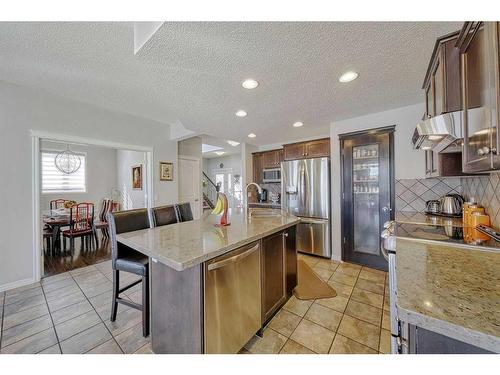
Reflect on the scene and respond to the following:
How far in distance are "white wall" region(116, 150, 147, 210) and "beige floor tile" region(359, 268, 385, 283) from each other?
512cm

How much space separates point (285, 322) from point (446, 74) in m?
2.24

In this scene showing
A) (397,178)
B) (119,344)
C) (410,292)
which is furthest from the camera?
(397,178)

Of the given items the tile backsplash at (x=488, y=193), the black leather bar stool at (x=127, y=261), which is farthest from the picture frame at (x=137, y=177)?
the tile backsplash at (x=488, y=193)

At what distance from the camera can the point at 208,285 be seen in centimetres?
118

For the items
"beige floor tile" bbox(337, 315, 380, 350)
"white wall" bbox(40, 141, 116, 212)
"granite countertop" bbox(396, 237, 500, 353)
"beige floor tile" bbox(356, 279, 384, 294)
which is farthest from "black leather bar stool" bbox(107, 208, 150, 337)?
"white wall" bbox(40, 141, 116, 212)

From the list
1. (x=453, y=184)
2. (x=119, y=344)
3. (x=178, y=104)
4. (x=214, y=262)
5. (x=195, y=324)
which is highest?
(x=178, y=104)

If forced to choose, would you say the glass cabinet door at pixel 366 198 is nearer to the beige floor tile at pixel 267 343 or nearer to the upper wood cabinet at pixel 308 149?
the upper wood cabinet at pixel 308 149

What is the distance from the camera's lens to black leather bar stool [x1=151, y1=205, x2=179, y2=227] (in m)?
2.20

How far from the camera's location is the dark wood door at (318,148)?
11.9 feet

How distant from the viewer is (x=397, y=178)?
279cm

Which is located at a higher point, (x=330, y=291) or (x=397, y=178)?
(x=397, y=178)

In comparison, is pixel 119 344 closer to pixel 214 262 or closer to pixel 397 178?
pixel 214 262
